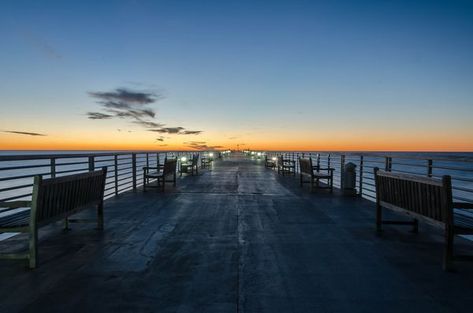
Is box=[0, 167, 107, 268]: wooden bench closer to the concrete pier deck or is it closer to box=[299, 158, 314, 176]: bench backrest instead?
the concrete pier deck

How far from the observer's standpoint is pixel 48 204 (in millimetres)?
3594

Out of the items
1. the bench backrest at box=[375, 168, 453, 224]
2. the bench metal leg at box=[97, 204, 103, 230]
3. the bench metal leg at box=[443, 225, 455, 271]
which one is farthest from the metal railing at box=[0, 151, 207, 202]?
the bench metal leg at box=[443, 225, 455, 271]

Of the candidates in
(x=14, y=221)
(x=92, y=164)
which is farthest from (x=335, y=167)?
(x=14, y=221)

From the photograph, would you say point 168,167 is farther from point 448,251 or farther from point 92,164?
point 448,251

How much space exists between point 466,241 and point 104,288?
16.5 ft

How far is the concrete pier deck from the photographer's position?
2.57m

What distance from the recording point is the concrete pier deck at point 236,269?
257cm

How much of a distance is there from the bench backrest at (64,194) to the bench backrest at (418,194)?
15.0 ft

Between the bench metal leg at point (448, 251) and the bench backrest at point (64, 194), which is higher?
the bench backrest at point (64, 194)

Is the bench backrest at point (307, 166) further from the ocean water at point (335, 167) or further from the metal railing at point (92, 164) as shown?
the metal railing at point (92, 164)

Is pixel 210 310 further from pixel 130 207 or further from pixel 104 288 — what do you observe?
pixel 130 207

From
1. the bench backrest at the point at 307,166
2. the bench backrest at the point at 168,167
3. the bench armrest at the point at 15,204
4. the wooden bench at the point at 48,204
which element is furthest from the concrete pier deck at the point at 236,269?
the bench backrest at the point at 168,167

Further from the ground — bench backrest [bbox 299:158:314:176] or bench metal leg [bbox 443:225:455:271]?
bench backrest [bbox 299:158:314:176]

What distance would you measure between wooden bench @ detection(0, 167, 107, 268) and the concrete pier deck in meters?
Answer: 0.42
